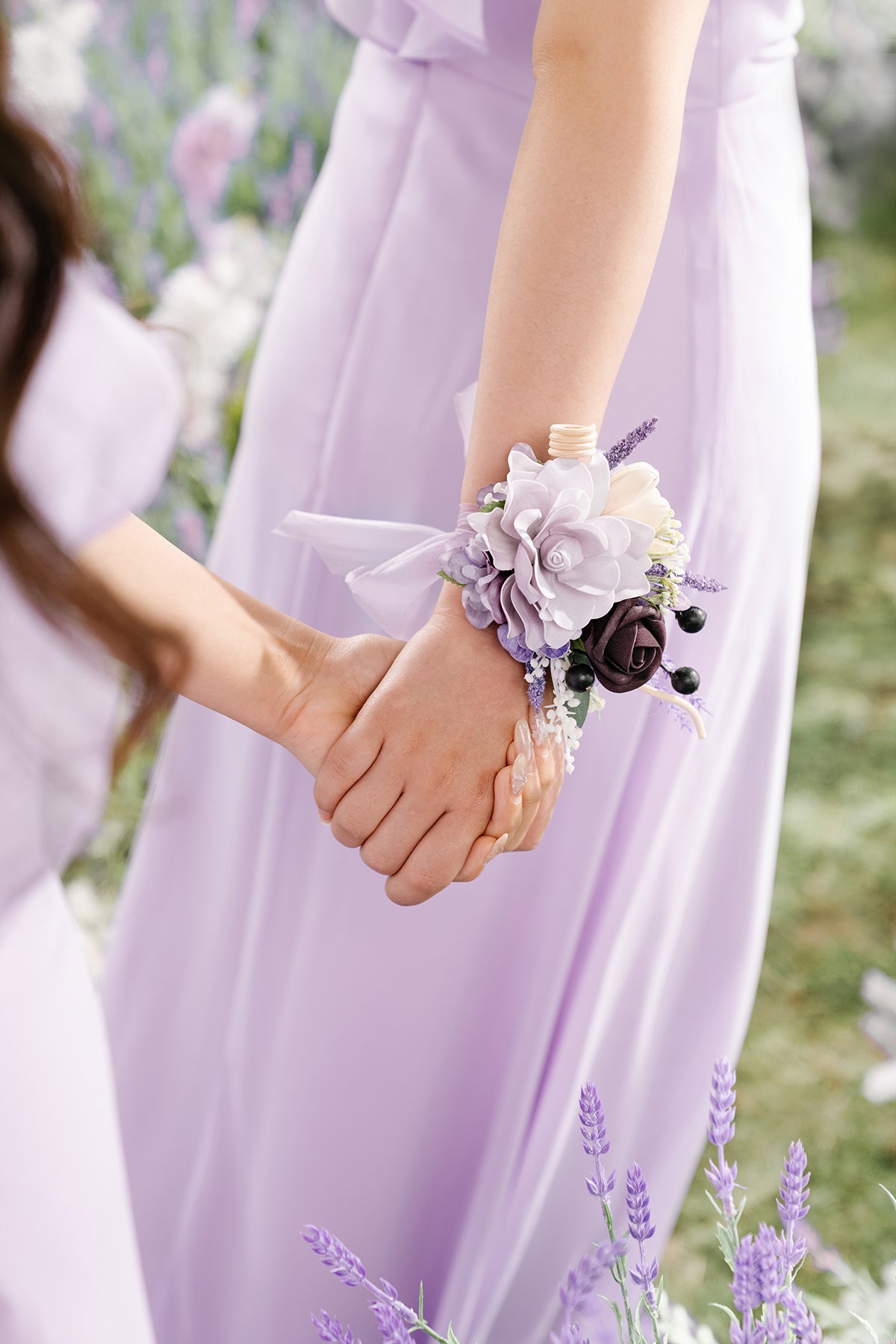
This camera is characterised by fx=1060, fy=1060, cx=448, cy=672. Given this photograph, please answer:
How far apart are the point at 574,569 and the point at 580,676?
8 centimetres

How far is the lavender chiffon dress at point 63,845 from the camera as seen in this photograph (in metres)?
0.49

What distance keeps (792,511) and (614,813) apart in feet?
1.09

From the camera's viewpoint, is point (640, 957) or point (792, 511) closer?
point (792, 511)

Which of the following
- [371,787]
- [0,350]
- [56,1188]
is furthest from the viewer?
[371,787]

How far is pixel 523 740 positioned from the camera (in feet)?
2.53

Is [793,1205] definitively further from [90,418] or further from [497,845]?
[90,418]

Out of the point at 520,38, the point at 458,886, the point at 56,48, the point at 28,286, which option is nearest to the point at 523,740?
the point at 458,886

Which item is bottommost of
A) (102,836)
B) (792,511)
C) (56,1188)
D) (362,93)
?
(102,836)

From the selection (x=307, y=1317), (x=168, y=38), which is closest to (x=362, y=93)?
(x=307, y=1317)

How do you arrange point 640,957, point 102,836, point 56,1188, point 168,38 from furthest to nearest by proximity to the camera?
1. point 168,38
2. point 102,836
3. point 640,957
4. point 56,1188

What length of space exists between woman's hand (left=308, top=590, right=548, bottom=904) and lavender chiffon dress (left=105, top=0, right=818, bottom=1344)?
10.0 inches

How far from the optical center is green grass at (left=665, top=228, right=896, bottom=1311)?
1616 mm

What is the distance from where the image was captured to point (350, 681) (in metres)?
0.80

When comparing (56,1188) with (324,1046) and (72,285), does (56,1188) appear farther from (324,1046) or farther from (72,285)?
(324,1046)
